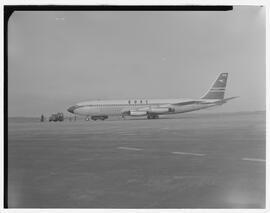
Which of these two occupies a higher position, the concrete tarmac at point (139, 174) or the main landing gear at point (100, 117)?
the concrete tarmac at point (139, 174)

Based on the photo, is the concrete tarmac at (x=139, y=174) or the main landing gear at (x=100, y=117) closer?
the concrete tarmac at (x=139, y=174)

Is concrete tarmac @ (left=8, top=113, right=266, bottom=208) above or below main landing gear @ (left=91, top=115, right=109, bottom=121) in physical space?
above

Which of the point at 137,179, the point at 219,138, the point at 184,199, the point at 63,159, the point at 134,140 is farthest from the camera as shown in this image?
the point at 134,140

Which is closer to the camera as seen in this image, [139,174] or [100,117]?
[139,174]

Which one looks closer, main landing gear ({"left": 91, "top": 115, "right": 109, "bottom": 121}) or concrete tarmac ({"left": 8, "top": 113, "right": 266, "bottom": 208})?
concrete tarmac ({"left": 8, "top": 113, "right": 266, "bottom": 208})

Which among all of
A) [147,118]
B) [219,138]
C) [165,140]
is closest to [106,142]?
[165,140]

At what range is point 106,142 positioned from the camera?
893 centimetres

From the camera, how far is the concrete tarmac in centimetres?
519

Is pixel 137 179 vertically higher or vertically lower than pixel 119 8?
lower

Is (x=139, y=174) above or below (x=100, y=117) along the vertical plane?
above

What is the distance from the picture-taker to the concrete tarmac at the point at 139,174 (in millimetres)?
5188

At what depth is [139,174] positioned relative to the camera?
5898 millimetres

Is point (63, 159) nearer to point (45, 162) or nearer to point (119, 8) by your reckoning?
point (45, 162)

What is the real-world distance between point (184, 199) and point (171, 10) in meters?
3.93
